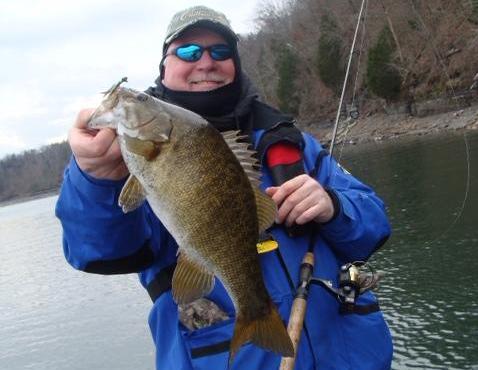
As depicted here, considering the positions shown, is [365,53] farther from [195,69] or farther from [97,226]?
[97,226]

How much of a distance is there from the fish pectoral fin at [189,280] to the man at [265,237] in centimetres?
34

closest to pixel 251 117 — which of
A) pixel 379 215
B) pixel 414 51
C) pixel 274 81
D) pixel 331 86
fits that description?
pixel 379 215

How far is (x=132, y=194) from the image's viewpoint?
1.84 metres

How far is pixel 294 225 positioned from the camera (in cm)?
251

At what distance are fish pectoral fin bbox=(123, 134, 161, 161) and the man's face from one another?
94 centimetres

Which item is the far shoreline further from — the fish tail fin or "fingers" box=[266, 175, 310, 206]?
the fish tail fin

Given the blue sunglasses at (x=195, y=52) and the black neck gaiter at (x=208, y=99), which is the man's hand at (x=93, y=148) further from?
the blue sunglasses at (x=195, y=52)

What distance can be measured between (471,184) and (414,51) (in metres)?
26.6

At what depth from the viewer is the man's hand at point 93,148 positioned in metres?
1.85

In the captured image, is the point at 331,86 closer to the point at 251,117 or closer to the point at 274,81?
the point at 274,81

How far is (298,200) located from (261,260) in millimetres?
361

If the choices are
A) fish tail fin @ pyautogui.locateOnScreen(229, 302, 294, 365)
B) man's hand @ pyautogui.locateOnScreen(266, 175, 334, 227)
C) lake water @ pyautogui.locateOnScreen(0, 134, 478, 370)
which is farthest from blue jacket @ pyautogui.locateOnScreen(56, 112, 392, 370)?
lake water @ pyautogui.locateOnScreen(0, 134, 478, 370)

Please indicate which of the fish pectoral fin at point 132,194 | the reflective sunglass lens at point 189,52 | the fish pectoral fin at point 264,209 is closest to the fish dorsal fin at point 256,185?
the fish pectoral fin at point 264,209

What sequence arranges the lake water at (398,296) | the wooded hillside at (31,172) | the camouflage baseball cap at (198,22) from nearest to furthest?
the camouflage baseball cap at (198,22)
the lake water at (398,296)
the wooded hillside at (31,172)
